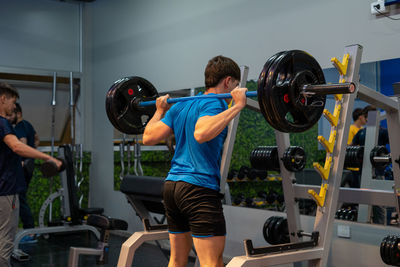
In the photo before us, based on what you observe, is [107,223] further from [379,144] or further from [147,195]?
[379,144]

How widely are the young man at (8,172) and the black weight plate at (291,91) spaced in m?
1.75

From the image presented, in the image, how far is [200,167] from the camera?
7.23ft

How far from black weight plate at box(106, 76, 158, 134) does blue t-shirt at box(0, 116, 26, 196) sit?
27.6 inches

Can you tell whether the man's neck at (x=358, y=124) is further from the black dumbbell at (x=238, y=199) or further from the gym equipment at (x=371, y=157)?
the black dumbbell at (x=238, y=199)

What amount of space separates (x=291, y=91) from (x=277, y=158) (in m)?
1.09

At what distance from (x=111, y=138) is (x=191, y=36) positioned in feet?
6.17

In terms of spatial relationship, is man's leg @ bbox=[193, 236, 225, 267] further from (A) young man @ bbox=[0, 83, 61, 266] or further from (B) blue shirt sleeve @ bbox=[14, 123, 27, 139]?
(B) blue shirt sleeve @ bbox=[14, 123, 27, 139]

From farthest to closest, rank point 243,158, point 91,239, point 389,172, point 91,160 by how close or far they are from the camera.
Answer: point 91,160 → point 91,239 → point 243,158 → point 389,172

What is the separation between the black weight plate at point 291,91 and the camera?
2084 mm

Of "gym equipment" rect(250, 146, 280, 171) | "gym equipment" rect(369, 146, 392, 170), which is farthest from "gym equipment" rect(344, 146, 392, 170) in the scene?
"gym equipment" rect(250, 146, 280, 171)

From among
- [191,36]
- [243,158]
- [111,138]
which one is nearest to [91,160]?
[111,138]

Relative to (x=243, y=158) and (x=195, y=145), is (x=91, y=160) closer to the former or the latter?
(x=243, y=158)

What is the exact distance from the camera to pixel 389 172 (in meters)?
3.40

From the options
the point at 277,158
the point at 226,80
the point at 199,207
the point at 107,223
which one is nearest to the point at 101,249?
the point at 107,223
